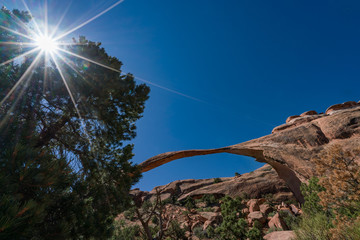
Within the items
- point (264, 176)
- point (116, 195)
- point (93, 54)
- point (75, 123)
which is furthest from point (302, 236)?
point (264, 176)

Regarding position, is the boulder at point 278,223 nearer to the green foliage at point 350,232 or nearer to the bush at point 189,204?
the green foliage at point 350,232

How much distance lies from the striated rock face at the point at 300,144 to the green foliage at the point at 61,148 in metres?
8.50

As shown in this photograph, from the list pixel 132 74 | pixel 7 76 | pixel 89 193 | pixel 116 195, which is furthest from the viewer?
pixel 132 74

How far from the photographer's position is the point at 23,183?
6.81 ft

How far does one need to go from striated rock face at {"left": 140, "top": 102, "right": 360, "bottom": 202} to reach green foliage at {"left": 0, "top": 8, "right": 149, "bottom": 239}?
Answer: 850 centimetres

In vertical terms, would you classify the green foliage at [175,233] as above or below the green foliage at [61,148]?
below

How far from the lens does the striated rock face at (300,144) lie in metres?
10.1

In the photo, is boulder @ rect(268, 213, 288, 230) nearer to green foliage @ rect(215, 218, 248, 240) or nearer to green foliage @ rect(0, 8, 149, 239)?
green foliage @ rect(215, 218, 248, 240)

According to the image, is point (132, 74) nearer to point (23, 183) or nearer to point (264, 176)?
point (23, 183)

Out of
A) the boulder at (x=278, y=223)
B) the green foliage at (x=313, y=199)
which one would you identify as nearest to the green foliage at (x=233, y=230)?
the boulder at (x=278, y=223)

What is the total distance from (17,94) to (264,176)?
27741 mm

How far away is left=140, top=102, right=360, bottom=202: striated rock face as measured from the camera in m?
10.1

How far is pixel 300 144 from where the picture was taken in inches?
437

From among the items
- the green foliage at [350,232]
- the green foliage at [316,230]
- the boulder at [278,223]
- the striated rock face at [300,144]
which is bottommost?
the boulder at [278,223]
